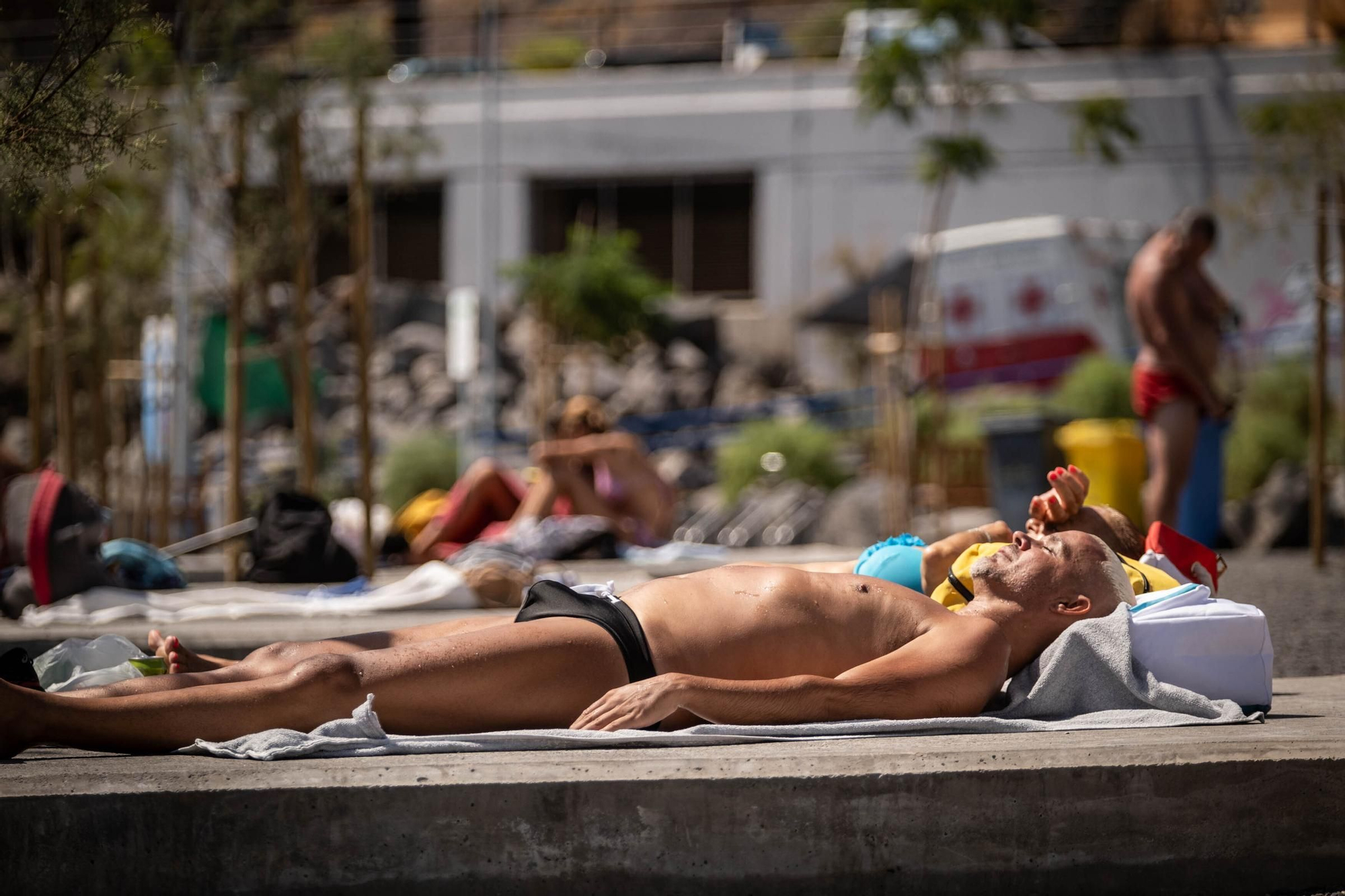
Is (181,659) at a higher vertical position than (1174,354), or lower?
lower

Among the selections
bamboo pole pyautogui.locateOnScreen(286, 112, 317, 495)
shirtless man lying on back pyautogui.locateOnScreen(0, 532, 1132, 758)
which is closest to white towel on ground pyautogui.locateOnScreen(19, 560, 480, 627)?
bamboo pole pyautogui.locateOnScreen(286, 112, 317, 495)

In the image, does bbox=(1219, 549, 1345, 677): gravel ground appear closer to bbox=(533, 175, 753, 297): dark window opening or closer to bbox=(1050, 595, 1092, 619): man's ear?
bbox=(1050, 595, 1092, 619): man's ear

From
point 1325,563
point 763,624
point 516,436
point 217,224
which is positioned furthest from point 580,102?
point 763,624

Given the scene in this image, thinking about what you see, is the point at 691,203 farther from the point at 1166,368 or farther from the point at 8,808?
the point at 8,808

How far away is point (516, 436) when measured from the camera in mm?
19375

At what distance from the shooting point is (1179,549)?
12.9 feet

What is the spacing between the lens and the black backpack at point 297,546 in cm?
690

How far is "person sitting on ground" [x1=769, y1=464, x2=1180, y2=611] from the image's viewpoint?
3.60 m

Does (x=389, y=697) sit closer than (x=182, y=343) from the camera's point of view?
Yes

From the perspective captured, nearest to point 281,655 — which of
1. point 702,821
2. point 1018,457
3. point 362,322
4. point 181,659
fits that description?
point 181,659

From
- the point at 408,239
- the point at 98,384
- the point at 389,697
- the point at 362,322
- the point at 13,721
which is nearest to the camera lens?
the point at 13,721

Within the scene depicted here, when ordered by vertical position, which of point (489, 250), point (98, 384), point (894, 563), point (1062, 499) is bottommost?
point (894, 563)

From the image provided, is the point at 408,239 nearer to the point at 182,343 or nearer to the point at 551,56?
the point at 551,56

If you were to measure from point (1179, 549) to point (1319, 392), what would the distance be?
4517 millimetres
